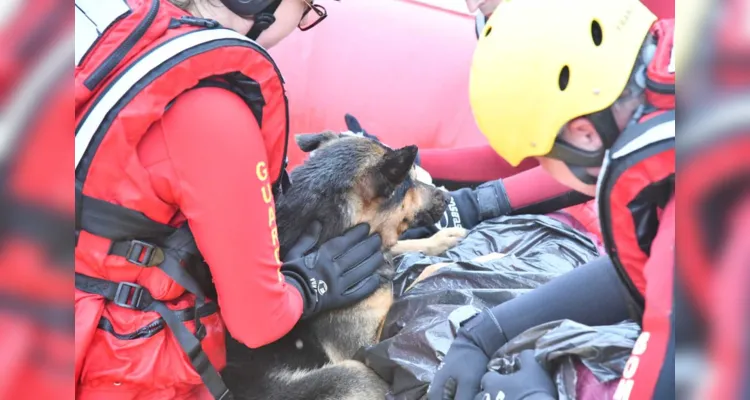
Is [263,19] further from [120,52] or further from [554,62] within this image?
[554,62]

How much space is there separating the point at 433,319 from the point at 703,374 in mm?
1609

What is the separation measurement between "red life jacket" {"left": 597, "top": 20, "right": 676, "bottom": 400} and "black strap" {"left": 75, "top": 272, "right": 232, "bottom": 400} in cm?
118

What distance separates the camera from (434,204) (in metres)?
3.23

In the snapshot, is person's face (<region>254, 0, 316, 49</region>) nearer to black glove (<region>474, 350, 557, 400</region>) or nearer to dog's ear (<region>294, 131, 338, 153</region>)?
dog's ear (<region>294, 131, 338, 153</region>)

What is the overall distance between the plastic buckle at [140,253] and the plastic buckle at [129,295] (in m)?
0.07

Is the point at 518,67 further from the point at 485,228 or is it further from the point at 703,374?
the point at 485,228

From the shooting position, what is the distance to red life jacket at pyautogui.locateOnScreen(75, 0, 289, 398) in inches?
69.2

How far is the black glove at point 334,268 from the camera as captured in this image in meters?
2.45

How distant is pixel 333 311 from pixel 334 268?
0.23 meters

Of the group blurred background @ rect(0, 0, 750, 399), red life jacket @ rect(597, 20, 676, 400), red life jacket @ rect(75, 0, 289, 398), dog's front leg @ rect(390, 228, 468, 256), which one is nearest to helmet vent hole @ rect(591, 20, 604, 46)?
red life jacket @ rect(597, 20, 676, 400)

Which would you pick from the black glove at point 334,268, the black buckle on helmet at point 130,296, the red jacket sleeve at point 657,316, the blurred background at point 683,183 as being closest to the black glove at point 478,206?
the black glove at point 334,268

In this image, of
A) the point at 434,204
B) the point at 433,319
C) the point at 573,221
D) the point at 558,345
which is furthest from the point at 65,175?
the point at 573,221

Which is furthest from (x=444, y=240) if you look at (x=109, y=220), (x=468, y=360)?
(x=109, y=220)

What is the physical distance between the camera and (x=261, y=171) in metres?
1.93
